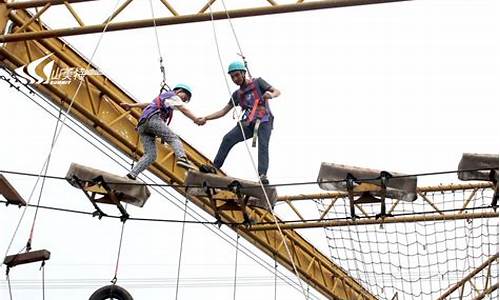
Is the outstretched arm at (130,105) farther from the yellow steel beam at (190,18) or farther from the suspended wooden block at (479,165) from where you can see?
the suspended wooden block at (479,165)

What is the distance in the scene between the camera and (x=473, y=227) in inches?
410

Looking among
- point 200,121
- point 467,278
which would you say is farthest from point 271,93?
point 467,278

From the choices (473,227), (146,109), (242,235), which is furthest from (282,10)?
(473,227)

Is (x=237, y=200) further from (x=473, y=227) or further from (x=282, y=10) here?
(x=473, y=227)

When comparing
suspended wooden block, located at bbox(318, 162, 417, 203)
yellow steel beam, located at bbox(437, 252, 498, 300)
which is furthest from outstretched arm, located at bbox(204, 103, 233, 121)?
yellow steel beam, located at bbox(437, 252, 498, 300)

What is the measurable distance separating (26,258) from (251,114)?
2740 mm

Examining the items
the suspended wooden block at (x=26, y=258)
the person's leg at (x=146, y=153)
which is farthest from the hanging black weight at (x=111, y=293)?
the person's leg at (x=146, y=153)

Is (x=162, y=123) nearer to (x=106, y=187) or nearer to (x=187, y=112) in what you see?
(x=187, y=112)

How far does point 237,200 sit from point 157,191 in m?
2.20

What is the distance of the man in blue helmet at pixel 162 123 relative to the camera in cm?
800

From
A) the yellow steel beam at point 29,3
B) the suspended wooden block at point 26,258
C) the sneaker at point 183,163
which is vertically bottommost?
the suspended wooden block at point 26,258
